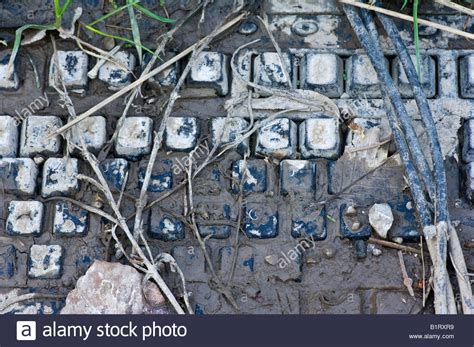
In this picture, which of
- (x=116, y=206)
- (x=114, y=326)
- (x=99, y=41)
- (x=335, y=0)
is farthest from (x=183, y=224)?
(x=335, y=0)

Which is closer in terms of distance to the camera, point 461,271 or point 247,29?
point 461,271

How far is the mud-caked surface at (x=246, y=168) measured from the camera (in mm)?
2918

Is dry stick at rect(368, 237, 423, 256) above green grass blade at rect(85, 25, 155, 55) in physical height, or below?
below

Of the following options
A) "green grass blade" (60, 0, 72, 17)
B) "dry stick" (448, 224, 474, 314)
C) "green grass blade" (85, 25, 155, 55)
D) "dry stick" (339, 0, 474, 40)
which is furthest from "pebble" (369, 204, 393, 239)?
"green grass blade" (60, 0, 72, 17)

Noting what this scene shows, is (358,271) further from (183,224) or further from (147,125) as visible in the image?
(147,125)

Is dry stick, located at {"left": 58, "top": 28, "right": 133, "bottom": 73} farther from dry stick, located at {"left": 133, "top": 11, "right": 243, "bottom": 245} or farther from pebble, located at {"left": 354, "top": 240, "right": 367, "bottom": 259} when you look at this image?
pebble, located at {"left": 354, "top": 240, "right": 367, "bottom": 259}

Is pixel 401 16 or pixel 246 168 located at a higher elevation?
pixel 401 16

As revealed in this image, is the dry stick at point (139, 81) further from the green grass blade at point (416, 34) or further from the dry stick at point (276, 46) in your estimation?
the green grass blade at point (416, 34)

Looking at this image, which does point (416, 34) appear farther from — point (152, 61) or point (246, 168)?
point (152, 61)

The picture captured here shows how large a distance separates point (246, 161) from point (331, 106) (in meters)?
0.30

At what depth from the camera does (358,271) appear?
9.57 feet

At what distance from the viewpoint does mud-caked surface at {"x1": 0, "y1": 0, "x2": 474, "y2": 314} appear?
9.57ft

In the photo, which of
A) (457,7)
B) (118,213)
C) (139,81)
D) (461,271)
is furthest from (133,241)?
(457,7)

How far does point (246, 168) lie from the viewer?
9.89ft
